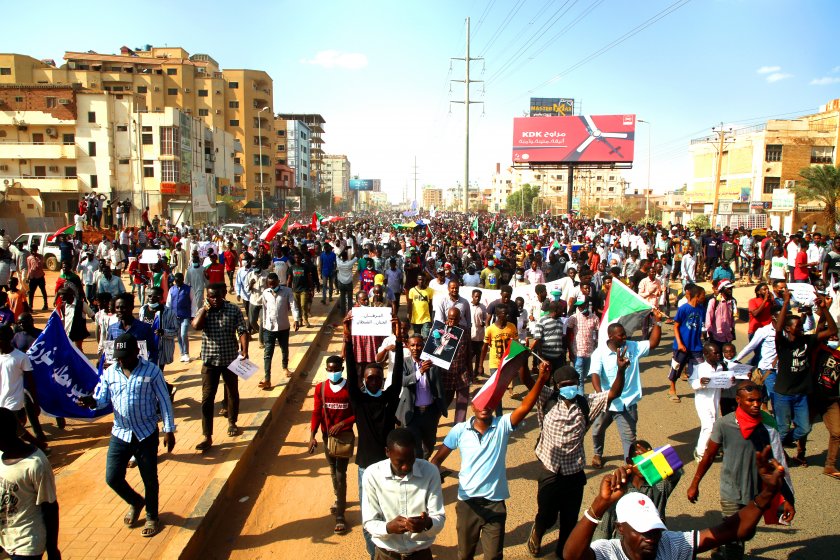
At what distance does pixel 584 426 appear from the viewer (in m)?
4.52

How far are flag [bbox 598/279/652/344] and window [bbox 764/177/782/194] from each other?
A: 47.2m

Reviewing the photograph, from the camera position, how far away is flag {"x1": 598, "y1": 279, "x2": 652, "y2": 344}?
6.96m

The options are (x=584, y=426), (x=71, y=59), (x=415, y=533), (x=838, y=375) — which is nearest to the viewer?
(x=415, y=533)

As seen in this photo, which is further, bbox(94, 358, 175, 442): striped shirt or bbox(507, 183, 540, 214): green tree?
bbox(507, 183, 540, 214): green tree

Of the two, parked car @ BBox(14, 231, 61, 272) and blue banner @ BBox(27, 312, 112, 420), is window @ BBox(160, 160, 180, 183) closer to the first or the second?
parked car @ BBox(14, 231, 61, 272)

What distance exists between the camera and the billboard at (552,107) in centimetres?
7040

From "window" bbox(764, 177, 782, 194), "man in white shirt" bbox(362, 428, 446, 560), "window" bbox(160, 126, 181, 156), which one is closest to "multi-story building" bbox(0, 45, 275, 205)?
"window" bbox(160, 126, 181, 156)

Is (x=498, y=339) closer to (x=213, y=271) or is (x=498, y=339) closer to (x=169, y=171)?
(x=213, y=271)

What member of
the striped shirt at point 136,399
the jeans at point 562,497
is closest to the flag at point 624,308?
the jeans at point 562,497

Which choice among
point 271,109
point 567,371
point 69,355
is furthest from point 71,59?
point 567,371

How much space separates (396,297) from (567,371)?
30.8 feet

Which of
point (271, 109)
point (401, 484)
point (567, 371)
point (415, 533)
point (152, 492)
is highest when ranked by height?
point (271, 109)

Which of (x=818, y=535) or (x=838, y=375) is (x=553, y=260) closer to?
(x=838, y=375)

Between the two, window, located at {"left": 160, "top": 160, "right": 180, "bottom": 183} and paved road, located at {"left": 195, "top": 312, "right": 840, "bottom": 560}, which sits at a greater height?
window, located at {"left": 160, "top": 160, "right": 180, "bottom": 183}
